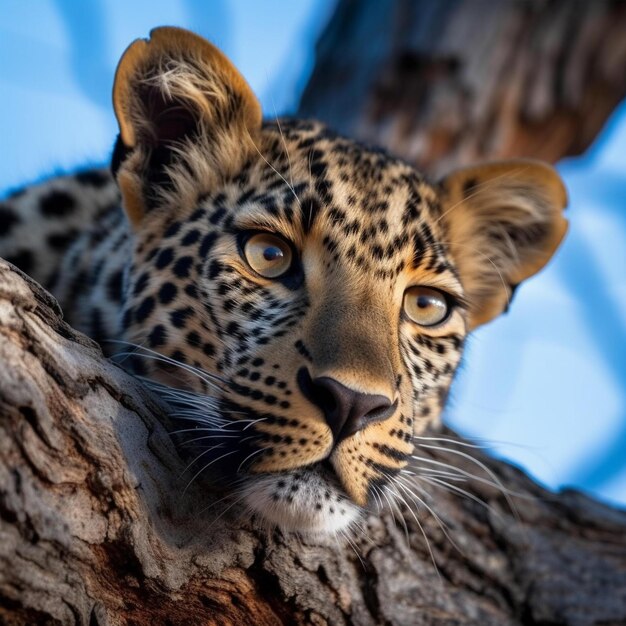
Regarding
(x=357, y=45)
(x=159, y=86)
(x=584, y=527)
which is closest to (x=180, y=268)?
(x=159, y=86)

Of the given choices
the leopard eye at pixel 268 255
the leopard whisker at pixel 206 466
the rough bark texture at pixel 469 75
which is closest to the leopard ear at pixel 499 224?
the leopard eye at pixel 268 255

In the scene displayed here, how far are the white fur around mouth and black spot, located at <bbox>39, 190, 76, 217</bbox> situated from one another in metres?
3.00

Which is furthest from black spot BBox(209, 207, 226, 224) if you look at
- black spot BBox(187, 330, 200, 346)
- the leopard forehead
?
black spot BBox(187, 330, 200, 346)

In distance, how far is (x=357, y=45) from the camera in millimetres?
7578

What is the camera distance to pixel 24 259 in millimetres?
5109

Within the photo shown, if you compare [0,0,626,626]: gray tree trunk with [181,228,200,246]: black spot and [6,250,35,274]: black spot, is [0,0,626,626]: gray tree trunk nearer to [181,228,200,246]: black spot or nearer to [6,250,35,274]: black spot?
[181,228,200,246]: black spot

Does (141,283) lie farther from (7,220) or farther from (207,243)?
(7,220)

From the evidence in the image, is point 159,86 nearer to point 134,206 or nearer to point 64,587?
point 134,206

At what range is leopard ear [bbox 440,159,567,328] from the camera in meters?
4.54

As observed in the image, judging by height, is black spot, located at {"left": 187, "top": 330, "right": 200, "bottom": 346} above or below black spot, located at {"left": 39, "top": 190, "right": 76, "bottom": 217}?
below

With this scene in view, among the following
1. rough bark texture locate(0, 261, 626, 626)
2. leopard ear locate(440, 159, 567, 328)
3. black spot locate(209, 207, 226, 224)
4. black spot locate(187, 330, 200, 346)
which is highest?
leopard ear locate(440, 159, 567, 328)

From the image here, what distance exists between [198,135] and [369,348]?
1.80m

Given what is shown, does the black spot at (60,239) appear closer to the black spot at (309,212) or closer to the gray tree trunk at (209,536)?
the black spot at (309,212)

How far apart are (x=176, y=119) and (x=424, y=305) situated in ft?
5.30
